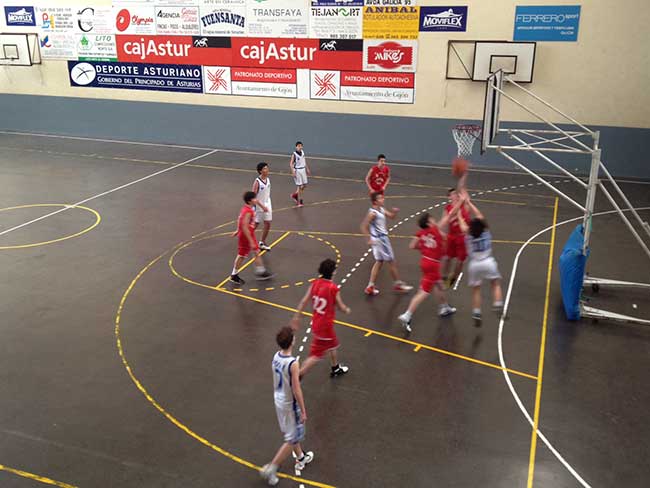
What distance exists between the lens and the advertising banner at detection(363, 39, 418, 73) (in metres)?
21.5

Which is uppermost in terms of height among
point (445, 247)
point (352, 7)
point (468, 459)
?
point (352, 7)

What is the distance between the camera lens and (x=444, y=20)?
20.8 m

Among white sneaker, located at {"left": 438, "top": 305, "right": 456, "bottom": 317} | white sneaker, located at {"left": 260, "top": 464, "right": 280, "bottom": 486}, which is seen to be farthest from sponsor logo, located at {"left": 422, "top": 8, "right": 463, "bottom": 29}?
white sneaker, located at {"left": 260, "top": 464, "right": 280, "bottom": 486}

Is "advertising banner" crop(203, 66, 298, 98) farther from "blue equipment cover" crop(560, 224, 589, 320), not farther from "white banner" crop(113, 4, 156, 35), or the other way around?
"blue equipment cover" crop(560, 224, 589, 320)

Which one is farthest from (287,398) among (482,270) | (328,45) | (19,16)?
(19,16)

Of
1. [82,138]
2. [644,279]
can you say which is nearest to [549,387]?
[644,279]

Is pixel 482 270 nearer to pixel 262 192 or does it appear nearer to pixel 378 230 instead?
pixel 378 230

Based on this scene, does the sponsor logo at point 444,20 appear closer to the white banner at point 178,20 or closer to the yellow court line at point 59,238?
the white banner at point 178,20

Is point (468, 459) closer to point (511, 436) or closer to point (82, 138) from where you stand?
point (511, 436)

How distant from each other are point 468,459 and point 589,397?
2.26 meters

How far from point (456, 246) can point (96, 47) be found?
67.9ft

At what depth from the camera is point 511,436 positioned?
7348 millimetres

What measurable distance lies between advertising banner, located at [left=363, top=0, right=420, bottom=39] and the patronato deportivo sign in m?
0.72

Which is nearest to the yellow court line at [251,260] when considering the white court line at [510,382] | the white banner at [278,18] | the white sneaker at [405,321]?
the white sneaker at [405,321]
